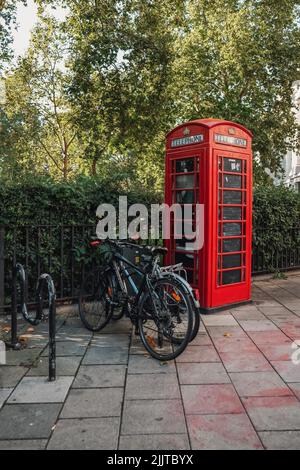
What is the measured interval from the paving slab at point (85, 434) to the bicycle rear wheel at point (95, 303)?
234 centimetres

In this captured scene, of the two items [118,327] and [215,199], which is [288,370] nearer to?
[118,327]

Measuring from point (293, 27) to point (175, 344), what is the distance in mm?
14777

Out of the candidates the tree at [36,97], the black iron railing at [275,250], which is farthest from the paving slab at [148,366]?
the tree at [36,97]

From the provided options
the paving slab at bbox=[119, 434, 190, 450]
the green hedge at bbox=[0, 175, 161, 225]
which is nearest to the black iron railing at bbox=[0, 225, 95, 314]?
the green hedge at bbox=[0, 175, 161, 225]

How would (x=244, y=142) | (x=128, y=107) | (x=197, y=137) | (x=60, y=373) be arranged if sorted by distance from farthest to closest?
1. (x=128, y=107)
2. (x=244, y=142)
3. (x=197, y=137)
4. (x=60, y=373)

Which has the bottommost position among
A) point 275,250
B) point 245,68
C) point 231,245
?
point 275,250

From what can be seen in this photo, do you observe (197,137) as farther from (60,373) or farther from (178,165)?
(60,373)

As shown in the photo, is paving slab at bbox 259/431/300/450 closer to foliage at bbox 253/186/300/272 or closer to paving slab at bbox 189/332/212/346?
paving slab at bbox 189/332/212/346

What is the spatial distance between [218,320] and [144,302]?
1.72 metres

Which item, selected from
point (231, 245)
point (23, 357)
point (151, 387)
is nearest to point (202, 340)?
point (151, 387)

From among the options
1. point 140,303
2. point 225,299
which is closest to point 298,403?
point 140,303

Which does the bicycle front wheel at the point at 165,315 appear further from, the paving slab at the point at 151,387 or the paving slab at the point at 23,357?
the paving slab at the point at 23,357

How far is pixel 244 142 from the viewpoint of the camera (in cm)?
656

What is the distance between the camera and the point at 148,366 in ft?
13.7
